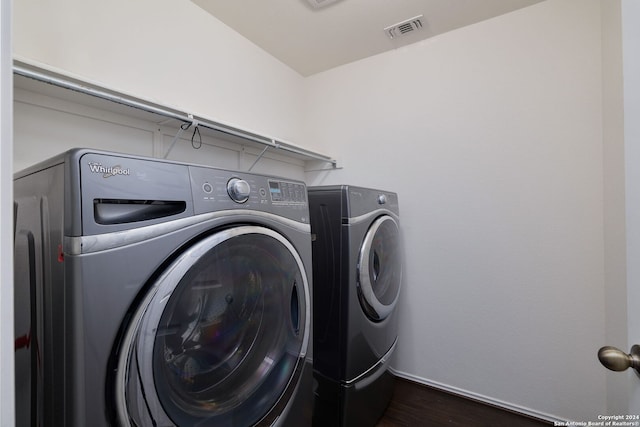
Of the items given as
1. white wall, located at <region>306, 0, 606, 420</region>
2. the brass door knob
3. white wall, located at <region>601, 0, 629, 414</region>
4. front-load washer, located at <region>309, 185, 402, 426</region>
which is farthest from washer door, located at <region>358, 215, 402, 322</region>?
white wall, located at <region>601, 0, 629, 414</region>

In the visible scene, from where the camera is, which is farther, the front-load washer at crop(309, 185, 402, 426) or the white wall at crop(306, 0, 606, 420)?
the white wall at crop(306, 0, 606, 420)

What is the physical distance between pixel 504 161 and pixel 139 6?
2.20 metres

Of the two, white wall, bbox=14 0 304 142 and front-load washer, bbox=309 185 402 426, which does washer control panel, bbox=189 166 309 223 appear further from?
white wall, bbox=14 0 304 142

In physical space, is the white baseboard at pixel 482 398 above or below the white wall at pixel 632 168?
below

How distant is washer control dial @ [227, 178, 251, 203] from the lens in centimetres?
77

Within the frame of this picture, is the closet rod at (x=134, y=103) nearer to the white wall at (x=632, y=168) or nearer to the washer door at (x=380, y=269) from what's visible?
the washer door at (x=380, y=269)

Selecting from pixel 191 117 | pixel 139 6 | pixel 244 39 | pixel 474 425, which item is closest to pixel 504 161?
pixel 474 425

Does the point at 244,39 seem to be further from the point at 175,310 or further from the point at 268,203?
the point at 175,310

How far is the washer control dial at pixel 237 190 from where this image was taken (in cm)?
77

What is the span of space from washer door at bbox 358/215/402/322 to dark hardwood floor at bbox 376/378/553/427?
2.01 feet

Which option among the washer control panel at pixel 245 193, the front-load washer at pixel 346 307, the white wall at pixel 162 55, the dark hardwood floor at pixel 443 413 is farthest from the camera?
the dark hardwood floor at pixel 443 413

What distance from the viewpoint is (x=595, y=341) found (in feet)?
4.61

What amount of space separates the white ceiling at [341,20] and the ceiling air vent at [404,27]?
0.07ft

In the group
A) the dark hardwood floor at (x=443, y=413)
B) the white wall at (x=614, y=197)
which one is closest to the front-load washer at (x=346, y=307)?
the dark hardwood floor at (x=443, y=413)
